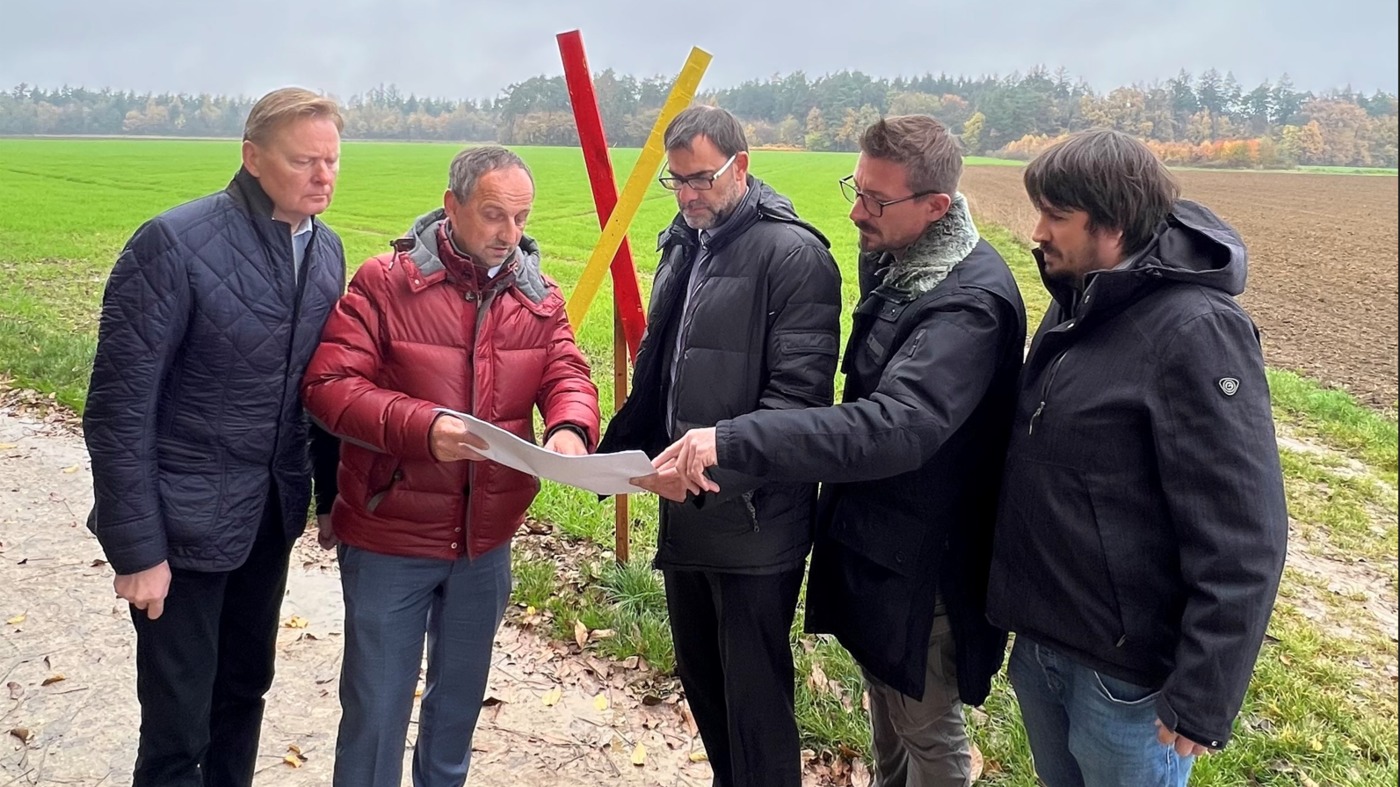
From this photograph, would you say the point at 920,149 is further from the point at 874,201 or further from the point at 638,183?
the point at 638,183

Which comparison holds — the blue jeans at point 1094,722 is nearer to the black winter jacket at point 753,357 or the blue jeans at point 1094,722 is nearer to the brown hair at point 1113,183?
the black winter jacket at point 753,357

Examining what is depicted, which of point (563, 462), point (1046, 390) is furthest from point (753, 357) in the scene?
point (1046, 390)

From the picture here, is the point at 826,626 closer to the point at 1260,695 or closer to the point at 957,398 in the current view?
the point at 957,398

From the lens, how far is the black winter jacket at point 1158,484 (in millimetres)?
1612

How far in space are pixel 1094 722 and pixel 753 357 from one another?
1.14m

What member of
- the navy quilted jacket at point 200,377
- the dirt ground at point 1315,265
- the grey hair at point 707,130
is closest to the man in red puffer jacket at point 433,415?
the navy quilted jacket at point 200,377

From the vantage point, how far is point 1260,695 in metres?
3.65

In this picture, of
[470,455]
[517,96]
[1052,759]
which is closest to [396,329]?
[470,455]

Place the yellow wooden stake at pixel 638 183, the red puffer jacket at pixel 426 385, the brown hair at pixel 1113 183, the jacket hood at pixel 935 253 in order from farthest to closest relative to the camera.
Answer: the yellow wooden stake at pixel 638 183, the red puffer jacket at pixel 426 385, the jacket hood at pixel 935 253, the brown hair at pixel 1113 183

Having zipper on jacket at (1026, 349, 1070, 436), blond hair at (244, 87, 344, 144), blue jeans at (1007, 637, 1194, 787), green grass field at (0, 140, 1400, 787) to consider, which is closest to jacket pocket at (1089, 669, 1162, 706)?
blue jeans at (1007, 637, 1194, 787)

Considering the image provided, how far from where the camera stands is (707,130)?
238 centimetres

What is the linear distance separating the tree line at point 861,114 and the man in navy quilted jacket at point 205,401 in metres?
0.24

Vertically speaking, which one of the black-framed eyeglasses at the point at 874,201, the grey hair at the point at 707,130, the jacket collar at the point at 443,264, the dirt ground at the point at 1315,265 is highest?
the grey hair at the point at 707,130

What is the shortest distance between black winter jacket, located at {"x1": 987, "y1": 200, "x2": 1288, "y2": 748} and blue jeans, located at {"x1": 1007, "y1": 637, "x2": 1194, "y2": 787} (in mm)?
81
